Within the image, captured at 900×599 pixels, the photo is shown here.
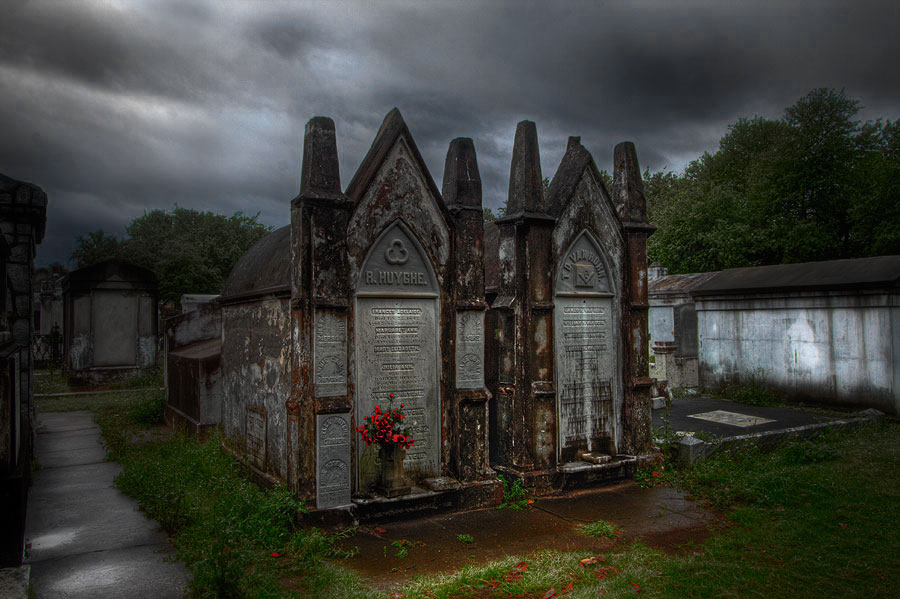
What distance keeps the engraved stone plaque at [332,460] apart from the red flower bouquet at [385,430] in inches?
8.1

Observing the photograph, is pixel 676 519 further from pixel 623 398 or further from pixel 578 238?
pixel 578 238

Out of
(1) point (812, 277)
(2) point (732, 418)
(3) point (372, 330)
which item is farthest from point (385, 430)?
(1) point (812, 277)

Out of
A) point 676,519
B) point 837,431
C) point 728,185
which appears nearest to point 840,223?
point 728,185

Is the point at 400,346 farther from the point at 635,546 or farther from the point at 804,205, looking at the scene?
the point at 804,205

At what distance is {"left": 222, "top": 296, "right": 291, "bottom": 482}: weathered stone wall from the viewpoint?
21.5 ft

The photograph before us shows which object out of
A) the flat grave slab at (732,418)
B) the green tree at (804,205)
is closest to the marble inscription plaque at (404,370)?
the flat grave slab at (732,418)

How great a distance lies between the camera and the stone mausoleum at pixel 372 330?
6066 mm

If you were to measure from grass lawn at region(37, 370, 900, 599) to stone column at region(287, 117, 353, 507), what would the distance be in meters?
0.49

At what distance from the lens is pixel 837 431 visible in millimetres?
10109

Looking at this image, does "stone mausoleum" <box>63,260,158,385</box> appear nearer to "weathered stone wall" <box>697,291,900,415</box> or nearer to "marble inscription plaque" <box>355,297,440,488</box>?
"marble inscription plaque" <box>355,297,440,488</box>

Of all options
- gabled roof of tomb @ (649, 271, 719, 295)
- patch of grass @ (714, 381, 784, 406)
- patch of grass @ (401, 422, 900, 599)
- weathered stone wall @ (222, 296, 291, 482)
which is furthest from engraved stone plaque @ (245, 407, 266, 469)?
gabled roof of tomb @ (649, 271, 719, 295)

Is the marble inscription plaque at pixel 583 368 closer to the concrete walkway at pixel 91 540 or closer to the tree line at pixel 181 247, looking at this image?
the concrete walkway at pixel 91 540

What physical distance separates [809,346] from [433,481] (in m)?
10.7

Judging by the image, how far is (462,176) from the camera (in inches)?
284
